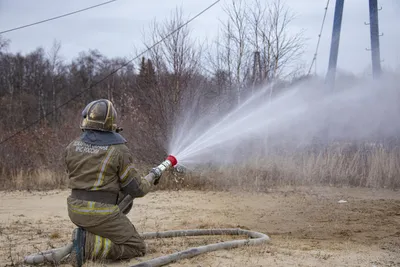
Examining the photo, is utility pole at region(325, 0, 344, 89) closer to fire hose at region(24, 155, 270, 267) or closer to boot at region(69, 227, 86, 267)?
fire hose at region(24, 155, 270, 267)

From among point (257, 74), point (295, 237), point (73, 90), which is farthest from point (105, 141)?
point (73, 90)

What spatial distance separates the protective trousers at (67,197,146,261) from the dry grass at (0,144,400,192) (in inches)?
267

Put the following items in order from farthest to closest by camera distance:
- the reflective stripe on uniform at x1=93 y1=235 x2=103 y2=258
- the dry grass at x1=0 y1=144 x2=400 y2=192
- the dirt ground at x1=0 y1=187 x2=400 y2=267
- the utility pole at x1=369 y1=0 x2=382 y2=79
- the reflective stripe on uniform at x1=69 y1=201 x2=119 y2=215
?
the utility pole at x1=369 y1=0 x2=382 y2=79 → the dry grass at x1=0 y1=144 x2=400 y2=192 → the dirt ground at x1=0 y1=187 x2=400 y2=267 → the reflective stripe on uniform at x1=93 y1=235 x2=103 y2=258 → the reflective stripe on uniform at x1=69 y1=201 x2=119 y2=215

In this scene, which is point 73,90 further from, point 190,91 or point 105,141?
point 105,141

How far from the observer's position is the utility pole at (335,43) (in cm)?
1419

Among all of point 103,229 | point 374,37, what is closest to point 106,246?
point 103,229

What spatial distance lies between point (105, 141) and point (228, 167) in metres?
8.45

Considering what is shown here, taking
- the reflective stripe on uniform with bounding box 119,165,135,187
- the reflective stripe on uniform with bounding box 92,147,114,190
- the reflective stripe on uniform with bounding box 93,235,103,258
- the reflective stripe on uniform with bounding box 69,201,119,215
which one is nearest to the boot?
the reflective stripe on uniform with bounding box 93,235,103,258

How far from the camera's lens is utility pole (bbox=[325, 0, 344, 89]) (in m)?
14.2

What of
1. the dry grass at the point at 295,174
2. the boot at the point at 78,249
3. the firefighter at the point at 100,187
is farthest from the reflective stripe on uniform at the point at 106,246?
the dry grass at the point at 295,174

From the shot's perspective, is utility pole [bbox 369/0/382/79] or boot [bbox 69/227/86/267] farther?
utility pole [bbox 369/0/382/79]

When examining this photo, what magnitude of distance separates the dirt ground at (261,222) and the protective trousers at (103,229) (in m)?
0.14

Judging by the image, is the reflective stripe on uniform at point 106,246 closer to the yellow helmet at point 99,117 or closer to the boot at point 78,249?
the boot at point 78,249

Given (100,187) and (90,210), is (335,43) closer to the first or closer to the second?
(100,187)
